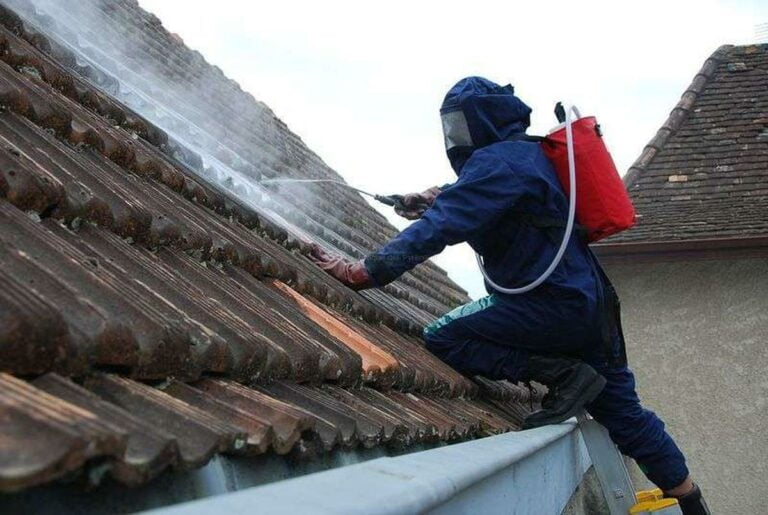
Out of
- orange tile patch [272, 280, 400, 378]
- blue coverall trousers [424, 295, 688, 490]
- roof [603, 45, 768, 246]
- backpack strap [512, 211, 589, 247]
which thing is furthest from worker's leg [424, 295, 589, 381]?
roof [603, 45, 768, 246]

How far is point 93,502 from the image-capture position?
3.92 feet

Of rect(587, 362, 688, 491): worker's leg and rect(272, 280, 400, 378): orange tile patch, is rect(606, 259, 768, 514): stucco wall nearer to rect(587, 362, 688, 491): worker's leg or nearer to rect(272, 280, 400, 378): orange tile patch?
rect(587, 362, 688, 491): worker's leg

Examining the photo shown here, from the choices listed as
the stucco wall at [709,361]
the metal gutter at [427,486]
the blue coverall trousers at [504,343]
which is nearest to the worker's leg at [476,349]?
the blue coverall trousers at [504,343]

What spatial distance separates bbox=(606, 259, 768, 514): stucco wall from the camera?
10.1m

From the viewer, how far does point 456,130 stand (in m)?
3.99

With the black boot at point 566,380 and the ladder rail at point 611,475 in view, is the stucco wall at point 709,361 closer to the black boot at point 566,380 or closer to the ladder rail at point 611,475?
the ladder rail at point 611,475

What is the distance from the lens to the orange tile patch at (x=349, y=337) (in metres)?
2.80

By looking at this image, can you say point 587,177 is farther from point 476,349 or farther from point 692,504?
point 692,504

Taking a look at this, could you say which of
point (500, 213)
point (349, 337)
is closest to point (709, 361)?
point (500, 213)

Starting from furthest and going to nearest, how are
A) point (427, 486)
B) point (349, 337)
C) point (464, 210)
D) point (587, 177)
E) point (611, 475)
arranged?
1. point (611, 475)
2. point (587, 177)
3. point (464, 210)
4. point (349, 337)
5. point (427, 486)

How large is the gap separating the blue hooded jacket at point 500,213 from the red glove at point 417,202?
1.88 ft

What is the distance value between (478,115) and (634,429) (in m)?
1.63

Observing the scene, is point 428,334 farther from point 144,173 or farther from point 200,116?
point 200,116

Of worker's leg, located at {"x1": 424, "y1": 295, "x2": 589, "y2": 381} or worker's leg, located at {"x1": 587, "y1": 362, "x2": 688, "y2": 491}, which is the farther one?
worker's leg, located at {"x1": 587, "y1": 362, "x2": 688, "y2": 491}
